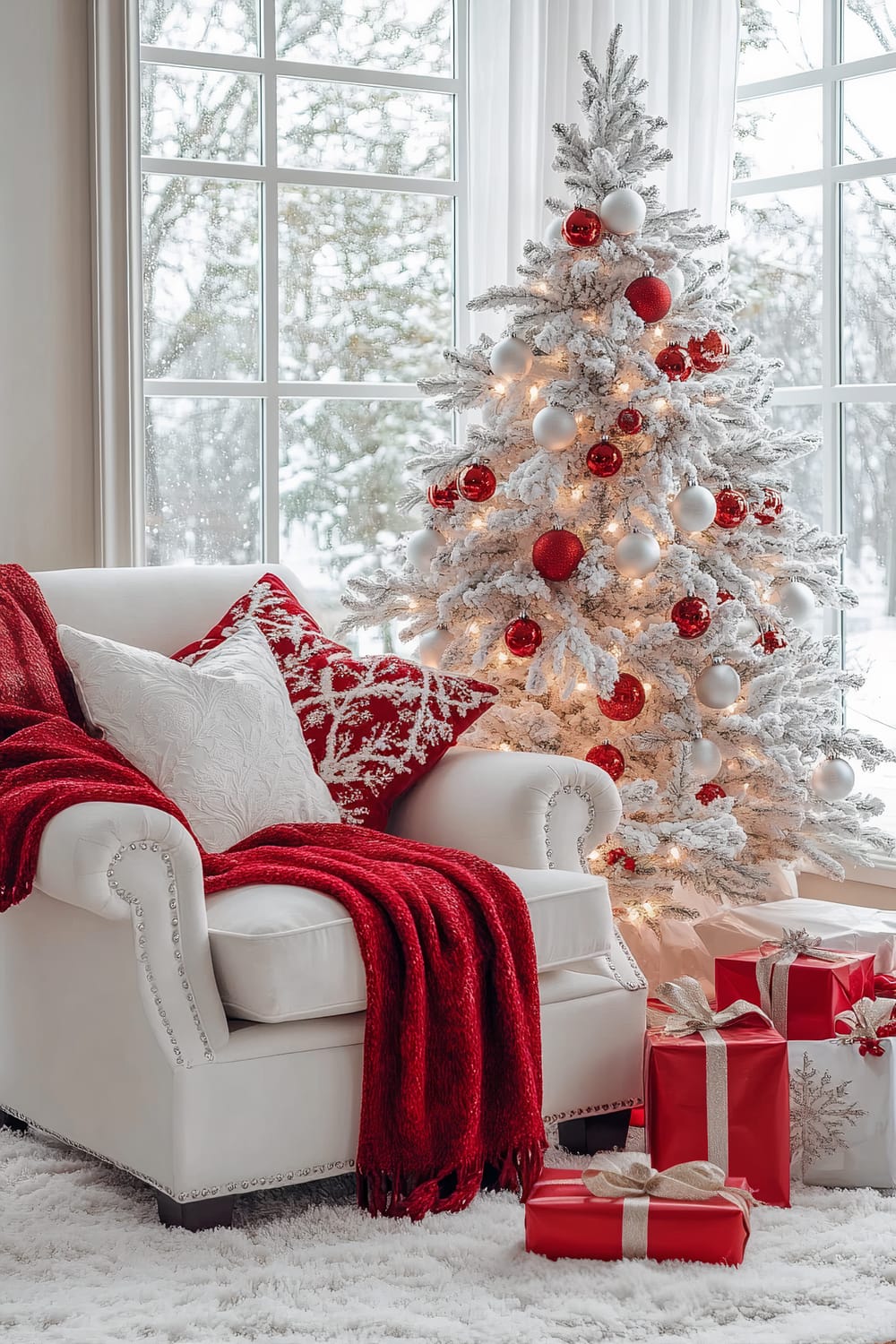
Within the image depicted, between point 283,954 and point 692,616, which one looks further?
point 692,616

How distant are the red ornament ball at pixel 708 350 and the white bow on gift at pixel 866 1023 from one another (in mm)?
1369

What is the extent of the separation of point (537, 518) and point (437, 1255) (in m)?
1.54

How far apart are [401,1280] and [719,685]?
4.62 feet

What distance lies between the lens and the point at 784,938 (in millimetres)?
2477

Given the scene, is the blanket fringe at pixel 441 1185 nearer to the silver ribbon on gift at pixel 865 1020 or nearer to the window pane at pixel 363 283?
the silver ribbon on gift at pixel 865 1020

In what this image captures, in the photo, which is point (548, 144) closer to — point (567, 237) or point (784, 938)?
point (567, 237)

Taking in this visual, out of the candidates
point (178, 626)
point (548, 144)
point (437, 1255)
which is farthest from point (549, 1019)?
point (548, 144)

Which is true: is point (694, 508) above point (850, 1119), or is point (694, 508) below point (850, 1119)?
above

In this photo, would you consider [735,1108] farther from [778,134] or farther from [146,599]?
[778,134]

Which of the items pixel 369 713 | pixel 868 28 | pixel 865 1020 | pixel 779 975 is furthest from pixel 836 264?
pixel 865 1020

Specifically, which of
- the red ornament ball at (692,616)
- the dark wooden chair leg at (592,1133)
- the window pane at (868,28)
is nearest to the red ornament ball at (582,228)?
the red ornament ball at (692,616)

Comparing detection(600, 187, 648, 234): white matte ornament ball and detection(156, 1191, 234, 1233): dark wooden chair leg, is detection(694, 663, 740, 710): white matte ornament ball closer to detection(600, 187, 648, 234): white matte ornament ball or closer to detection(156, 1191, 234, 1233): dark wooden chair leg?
detection(600, 187, 648, 234): white matte ornament ball

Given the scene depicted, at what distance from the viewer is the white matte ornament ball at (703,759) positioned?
Result: 287cm

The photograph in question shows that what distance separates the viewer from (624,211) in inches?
115
